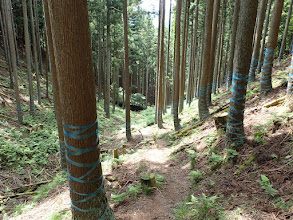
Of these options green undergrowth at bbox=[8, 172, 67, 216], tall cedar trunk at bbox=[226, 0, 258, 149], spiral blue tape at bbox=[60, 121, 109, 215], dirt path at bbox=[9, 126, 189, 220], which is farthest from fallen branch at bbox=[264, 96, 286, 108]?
green undergrowth at bbox=[8, 172, 67, 216]

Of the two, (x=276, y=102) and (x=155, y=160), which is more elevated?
(x=276, y=102)

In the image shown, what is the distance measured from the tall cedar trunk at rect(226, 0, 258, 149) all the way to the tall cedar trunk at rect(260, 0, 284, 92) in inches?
140

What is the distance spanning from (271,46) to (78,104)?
7314 mm

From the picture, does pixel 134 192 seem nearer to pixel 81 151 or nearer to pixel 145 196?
pixel 145 196

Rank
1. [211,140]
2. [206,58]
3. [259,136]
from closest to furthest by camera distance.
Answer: [259,136] → [211,140] → [206,58]

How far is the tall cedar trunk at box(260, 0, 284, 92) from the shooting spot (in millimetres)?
6181

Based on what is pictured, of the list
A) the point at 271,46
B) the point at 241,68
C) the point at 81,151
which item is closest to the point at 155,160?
the point at 241,68

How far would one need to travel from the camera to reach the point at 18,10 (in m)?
21.6

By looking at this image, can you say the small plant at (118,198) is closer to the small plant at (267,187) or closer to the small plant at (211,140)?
the small plant at (267,187)

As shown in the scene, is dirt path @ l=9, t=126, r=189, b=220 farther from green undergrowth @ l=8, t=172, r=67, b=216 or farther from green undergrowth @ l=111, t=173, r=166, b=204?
green undergrowth @ l=8, t=172, r=67, b=216

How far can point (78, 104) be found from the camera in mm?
2344

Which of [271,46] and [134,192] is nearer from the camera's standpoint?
[134,192]

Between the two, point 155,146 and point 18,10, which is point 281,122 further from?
point 18,10

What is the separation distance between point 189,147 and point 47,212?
15.4 feet
